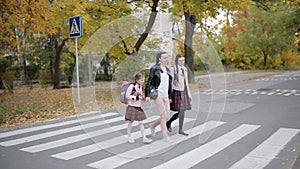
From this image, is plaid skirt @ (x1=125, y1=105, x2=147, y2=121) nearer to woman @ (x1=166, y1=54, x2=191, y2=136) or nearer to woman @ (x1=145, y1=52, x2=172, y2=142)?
woman @ (x1=145, y1=52, x2=172, y2=142)

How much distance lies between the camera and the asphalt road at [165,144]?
525cm

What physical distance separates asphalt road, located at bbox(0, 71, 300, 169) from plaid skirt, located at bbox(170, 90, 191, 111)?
591 millimetres

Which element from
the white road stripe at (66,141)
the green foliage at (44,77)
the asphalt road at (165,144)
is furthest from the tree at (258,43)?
the white road stripe at (66,141)

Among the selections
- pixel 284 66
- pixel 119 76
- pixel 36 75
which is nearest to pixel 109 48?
pixel 119 76

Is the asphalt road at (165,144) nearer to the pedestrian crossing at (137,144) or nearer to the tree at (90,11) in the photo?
the pedestrian crossing at (137,144)

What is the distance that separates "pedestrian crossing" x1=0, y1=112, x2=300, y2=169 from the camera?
531 centimetres

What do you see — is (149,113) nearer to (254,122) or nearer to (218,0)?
(254,122)

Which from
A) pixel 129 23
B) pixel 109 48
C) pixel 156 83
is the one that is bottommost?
pixel 156 83

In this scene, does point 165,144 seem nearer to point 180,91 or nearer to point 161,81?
point 180,91

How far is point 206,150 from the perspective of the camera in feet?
19.5

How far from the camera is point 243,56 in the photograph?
142ft

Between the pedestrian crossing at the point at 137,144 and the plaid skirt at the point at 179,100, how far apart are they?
0.72m

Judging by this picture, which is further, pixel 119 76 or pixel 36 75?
pixel 36 75

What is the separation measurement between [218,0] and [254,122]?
25.7ft
